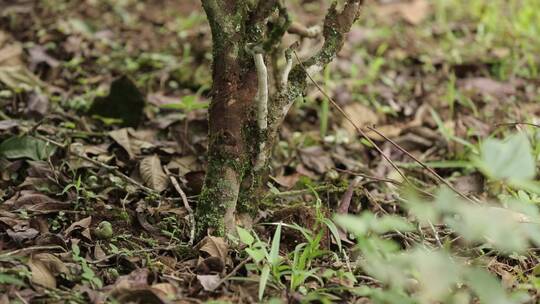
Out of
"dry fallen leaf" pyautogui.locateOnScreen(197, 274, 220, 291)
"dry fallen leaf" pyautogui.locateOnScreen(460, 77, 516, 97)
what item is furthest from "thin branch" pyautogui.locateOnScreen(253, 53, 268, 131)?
"dry fallen leaf" pyautogui.locateOnScreen(460, 77, 516, 97)

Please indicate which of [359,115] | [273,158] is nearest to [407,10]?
[359,115]

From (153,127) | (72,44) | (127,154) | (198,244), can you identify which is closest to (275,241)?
(198,244)

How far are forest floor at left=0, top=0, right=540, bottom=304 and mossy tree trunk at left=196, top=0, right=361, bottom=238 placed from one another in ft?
0.31

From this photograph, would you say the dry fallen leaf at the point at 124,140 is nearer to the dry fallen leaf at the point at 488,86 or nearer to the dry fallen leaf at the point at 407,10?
the dry fallen leaf at the point at 488,86

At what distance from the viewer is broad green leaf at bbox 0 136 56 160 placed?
221 centimetres

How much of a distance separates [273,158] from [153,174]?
52cm

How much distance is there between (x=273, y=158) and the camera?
249cm

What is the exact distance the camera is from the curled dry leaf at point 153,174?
7.07 feet

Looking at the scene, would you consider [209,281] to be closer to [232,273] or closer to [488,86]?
[232,273]

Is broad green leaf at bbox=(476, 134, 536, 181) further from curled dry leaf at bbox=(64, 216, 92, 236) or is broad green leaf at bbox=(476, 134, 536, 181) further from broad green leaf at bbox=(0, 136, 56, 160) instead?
broad green leaf at bbox=(0, 136, 56, 160)

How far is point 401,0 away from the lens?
14.4ft

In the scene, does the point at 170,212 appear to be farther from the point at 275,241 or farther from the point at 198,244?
the point at 275,241

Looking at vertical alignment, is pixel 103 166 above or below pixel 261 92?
below

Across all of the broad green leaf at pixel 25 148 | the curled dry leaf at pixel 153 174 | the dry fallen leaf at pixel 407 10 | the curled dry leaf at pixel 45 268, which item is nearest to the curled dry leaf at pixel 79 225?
the curled dry leaf at pixel 45 268
